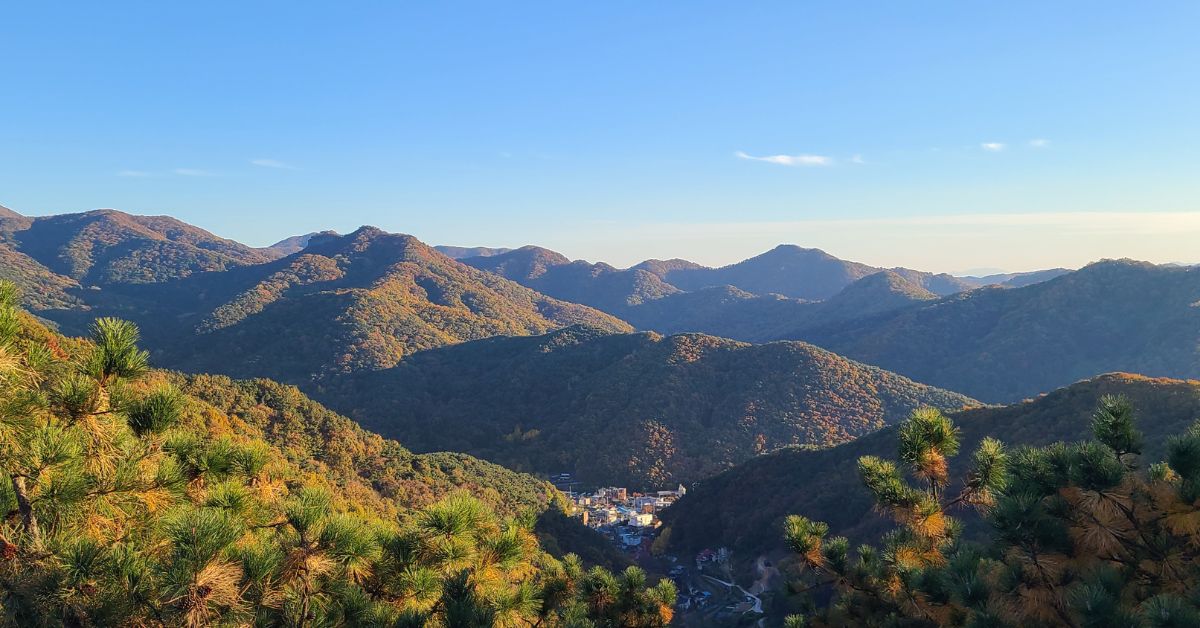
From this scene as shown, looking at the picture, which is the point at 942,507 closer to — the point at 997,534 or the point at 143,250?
the point at 997,534

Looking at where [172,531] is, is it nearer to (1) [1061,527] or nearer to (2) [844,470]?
(1) [1061,527]

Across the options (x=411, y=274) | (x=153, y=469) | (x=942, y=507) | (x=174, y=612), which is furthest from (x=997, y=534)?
(x=411, y=274)

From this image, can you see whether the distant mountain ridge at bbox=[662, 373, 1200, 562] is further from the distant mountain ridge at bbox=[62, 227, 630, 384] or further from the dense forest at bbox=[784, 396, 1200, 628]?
the distant mountain ridge at bbox=[62, 227, 630, 384]

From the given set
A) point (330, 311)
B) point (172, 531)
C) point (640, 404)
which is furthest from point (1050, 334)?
point (172, 531)

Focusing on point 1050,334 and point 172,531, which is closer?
point 172,531

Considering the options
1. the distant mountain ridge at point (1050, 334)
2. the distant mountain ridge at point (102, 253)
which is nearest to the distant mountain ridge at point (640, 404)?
the distant mountain ridge at point (1050, 334)

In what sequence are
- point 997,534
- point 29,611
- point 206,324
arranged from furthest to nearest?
point 206,324 < point 997,534 < point 29,611
